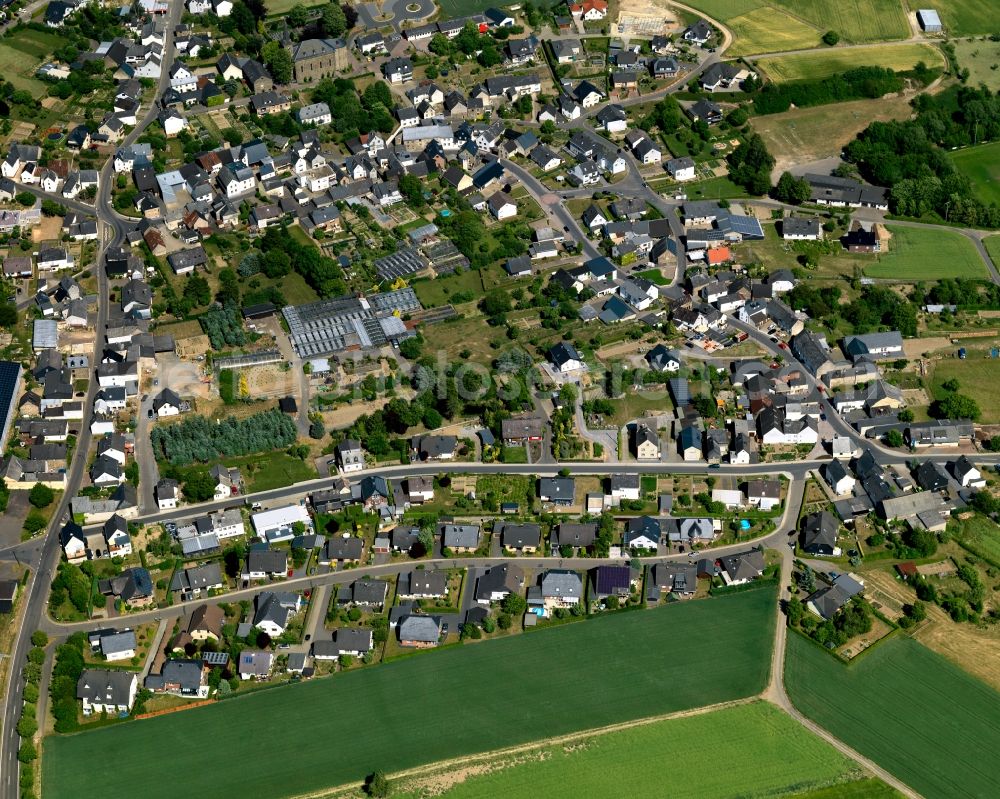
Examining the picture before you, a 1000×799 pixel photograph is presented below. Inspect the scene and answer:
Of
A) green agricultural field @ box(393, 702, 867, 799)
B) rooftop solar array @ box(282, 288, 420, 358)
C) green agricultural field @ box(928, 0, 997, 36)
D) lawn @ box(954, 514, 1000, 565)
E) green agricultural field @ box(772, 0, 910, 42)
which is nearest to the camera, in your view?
green agricultural field @ box(393, 702, 867, 799)

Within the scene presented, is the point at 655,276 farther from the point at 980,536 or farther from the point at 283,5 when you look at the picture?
the point at 283,5

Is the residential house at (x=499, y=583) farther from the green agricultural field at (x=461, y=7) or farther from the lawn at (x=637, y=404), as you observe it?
the green agricultural field at (x=461, y=7)

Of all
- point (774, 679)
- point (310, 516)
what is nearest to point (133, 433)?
point (310, 516)

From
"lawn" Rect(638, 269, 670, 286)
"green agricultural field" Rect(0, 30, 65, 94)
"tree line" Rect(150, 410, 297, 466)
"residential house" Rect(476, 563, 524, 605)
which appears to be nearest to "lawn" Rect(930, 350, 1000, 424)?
"lawn" Rect(638, 269, 670, 286)

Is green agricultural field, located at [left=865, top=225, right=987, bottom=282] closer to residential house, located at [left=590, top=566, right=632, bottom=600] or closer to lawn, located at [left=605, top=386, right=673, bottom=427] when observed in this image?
lawn, located at [left=605, top=386, right=673, bottom=427]

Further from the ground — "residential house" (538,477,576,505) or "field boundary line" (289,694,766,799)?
"residential house" (538,477,576,505)

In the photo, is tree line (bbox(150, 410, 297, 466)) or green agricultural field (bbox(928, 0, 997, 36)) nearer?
tree line (bbox(150, 410, 297, 466))

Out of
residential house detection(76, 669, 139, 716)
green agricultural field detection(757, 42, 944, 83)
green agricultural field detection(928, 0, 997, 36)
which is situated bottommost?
residential house detection(76, 669, 139, 716)
